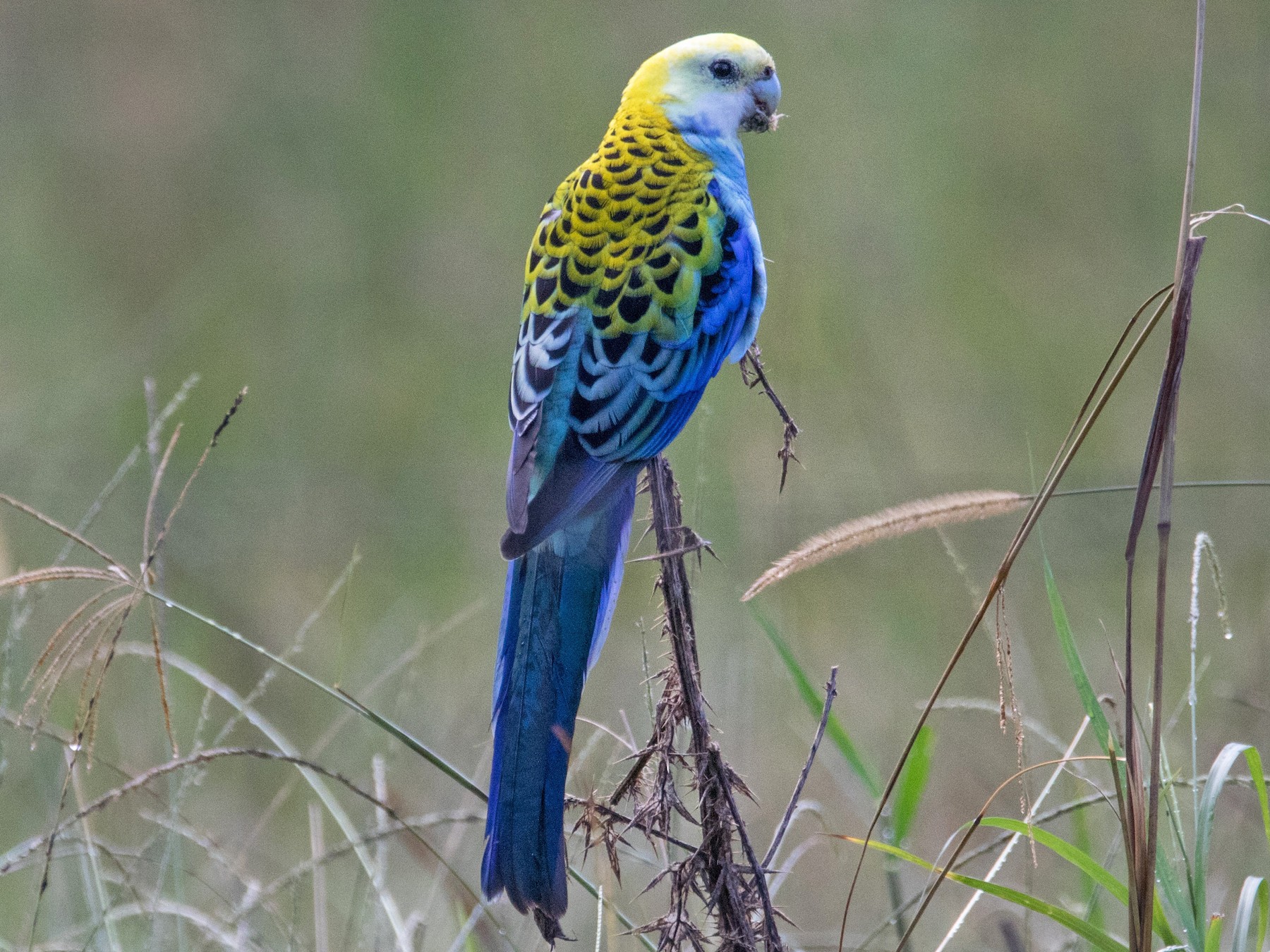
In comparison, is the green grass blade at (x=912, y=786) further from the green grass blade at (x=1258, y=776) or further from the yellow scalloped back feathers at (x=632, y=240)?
the yellow scalloped back feathers at (x=632, y=240)

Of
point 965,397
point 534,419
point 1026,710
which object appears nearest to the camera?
point 534,419

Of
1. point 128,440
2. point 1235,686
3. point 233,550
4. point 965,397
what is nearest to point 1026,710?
point 1235,686

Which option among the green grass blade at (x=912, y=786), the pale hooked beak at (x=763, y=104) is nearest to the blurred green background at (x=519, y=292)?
the pale hooked beak at (x=763, y=104)

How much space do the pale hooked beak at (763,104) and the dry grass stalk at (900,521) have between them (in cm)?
124

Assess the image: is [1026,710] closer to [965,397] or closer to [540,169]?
[965,397]

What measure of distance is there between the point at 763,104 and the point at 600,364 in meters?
0.86

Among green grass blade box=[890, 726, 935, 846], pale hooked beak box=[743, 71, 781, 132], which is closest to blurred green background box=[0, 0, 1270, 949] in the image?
pale hooked beak box=[743, 71, 781, 132]

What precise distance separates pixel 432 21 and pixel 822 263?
277cm

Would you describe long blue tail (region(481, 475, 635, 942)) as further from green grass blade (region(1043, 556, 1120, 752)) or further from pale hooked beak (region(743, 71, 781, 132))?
pale hooked beak (region(743, 71, 781, 132))

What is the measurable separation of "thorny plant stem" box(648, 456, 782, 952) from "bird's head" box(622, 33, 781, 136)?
4.26ft

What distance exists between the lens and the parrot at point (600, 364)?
178 centimetres

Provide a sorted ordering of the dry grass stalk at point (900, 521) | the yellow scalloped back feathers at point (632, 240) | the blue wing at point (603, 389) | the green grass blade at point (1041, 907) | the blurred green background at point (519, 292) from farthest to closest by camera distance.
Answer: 1. the blurred green background at point (519, 292)
2. the yellow scalloped back feathers at point (632, 240)
3. the blue wing at point (603, 389)
4. the dry grass stalk at point (900, 521)
5. the green grass blade at point (1041, 907)

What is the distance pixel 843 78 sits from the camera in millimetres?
7598

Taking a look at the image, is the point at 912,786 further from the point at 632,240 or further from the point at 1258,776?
the point at 632,240
